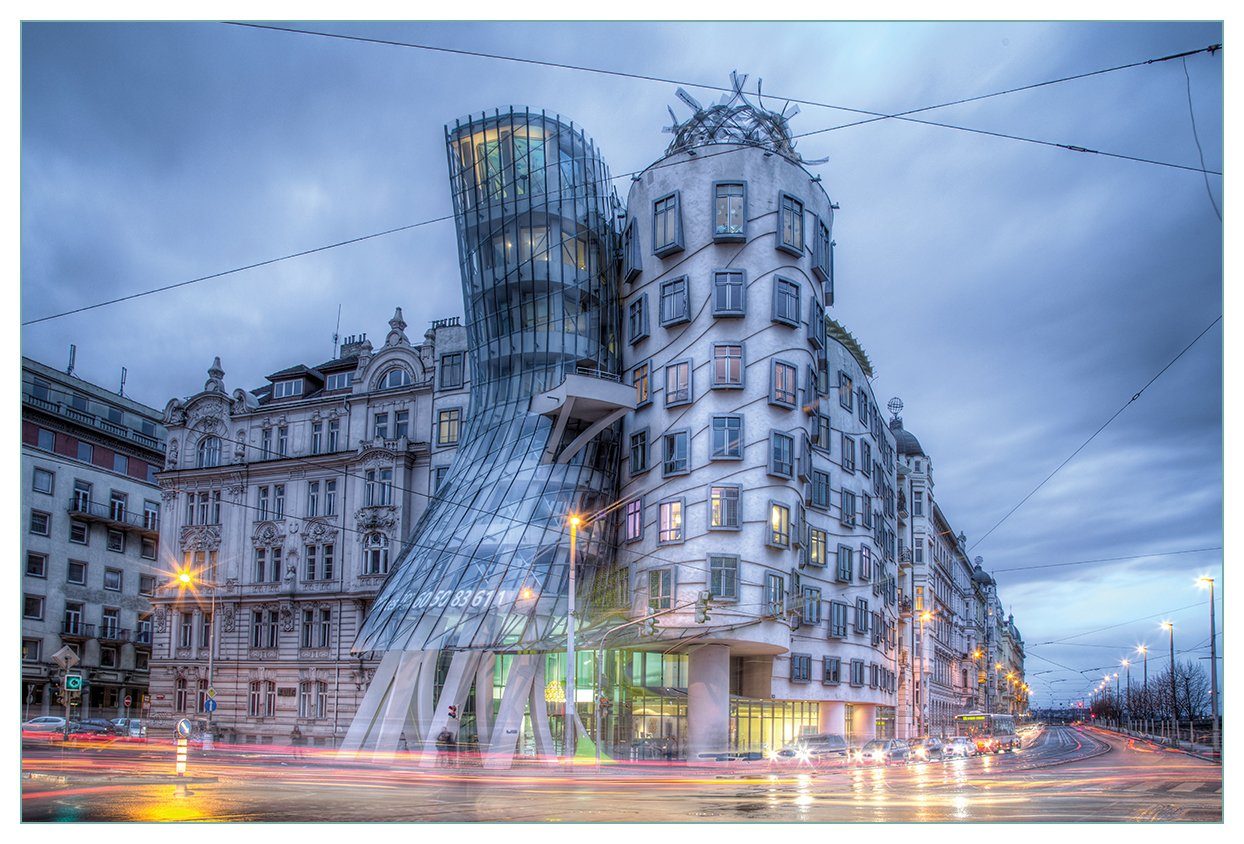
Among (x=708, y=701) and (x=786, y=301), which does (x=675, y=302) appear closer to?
(x=786, y=301)

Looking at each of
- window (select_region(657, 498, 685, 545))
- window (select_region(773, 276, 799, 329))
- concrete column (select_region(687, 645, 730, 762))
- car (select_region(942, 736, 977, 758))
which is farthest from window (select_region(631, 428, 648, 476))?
car (select_region(942, 736, 977, 758))

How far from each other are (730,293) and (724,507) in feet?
28.0

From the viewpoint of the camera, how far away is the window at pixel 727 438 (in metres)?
42.0

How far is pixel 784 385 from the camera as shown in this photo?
142 feet

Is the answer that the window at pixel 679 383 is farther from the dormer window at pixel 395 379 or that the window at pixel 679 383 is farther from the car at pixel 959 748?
the car at pixel 959 748

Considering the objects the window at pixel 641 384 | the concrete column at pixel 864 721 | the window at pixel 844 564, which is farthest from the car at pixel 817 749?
the window at pixel 641 384

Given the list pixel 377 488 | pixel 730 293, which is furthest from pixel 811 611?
pixel 377 488

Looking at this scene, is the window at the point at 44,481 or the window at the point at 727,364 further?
the window at the point at 44,481

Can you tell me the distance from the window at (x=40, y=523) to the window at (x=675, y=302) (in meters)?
27.9

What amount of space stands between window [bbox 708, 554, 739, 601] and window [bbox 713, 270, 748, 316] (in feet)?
31.7

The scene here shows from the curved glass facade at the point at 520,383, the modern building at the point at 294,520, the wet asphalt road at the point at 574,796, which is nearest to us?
the wet asphalt road at the point at 574,796

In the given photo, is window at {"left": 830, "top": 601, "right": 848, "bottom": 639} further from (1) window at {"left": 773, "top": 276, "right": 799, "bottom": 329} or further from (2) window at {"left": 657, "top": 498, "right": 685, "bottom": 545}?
(1) window at {"left": 773, "top": 276, "right": 799, "bottom": 329}

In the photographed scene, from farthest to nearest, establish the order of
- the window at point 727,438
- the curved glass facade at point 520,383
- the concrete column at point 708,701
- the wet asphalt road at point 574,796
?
the concrete column at point 708,701 → the window at point 727,438 → the curved glass facade at point 520,383 → the wet asphalt road at point 574,796
